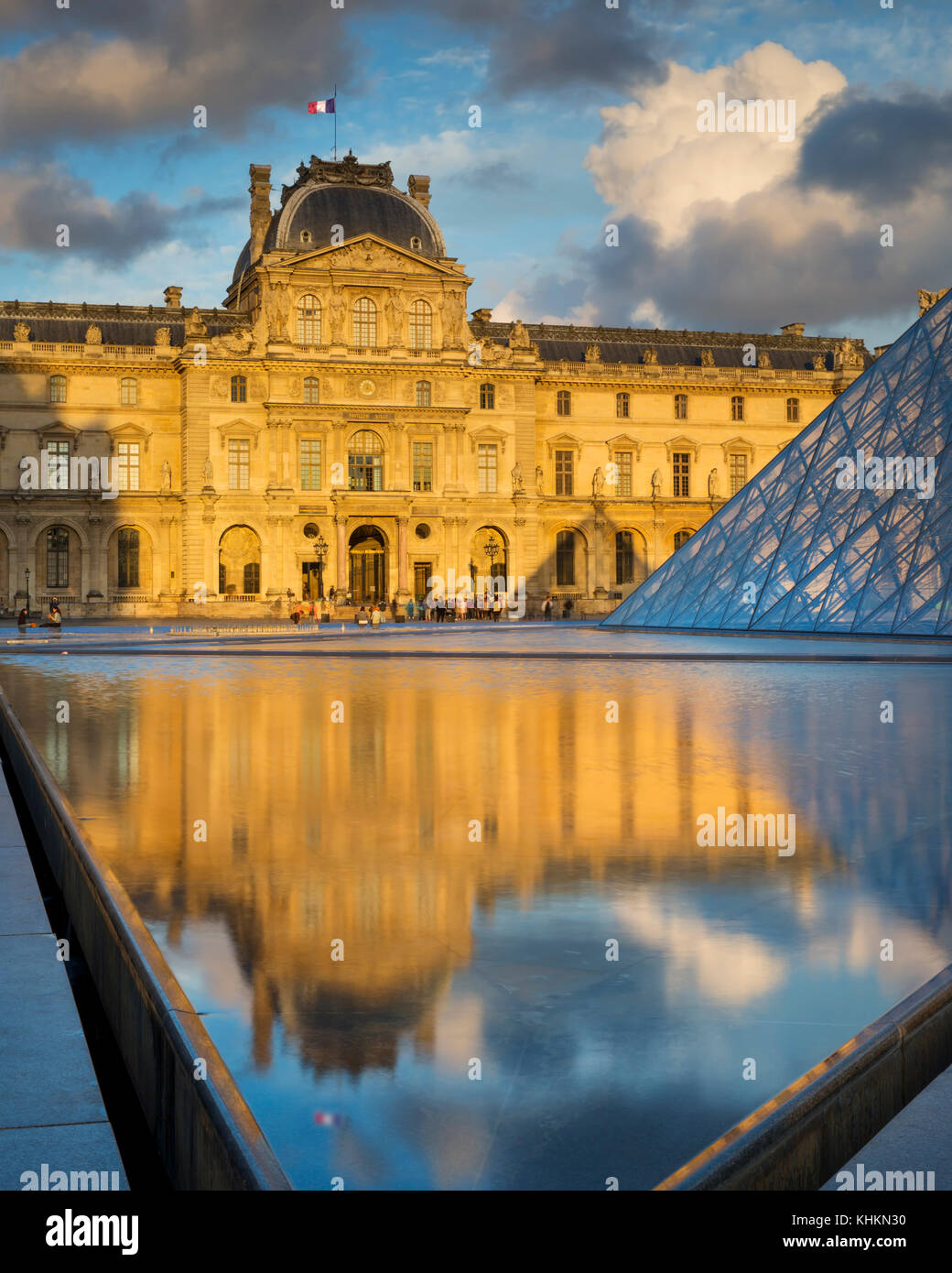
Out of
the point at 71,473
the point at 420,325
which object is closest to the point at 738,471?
the point at 420,325

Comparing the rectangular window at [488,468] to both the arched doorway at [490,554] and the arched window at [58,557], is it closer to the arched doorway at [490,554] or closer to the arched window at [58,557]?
the arched doorway at [490,554]

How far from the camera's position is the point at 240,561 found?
59500 millimetres

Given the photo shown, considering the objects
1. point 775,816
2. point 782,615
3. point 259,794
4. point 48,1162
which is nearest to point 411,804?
point 259,794

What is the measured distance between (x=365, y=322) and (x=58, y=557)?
1723 cm

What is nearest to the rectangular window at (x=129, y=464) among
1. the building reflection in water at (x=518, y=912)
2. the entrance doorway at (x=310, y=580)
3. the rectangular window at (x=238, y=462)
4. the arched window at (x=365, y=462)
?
the rectangular window at (x=238, y=462)

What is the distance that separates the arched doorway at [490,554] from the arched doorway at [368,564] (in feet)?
14.1

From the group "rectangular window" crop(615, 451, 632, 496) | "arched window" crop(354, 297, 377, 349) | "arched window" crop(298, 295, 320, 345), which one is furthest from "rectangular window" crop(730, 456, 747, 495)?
"arched window" crop(298, 295, 320, 345)

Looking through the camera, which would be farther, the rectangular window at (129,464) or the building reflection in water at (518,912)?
the rectangular window at (129,464)

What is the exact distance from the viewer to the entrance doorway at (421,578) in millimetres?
60406

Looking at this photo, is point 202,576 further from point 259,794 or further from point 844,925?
point 844,925

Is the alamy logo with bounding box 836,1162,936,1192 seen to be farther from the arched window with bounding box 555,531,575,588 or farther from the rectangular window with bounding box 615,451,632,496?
the rectangular window with bounding box 615,451,632,496

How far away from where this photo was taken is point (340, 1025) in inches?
166

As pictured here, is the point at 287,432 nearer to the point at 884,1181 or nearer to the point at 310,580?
the point at 310,580

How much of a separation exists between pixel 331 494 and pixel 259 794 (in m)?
50.2
